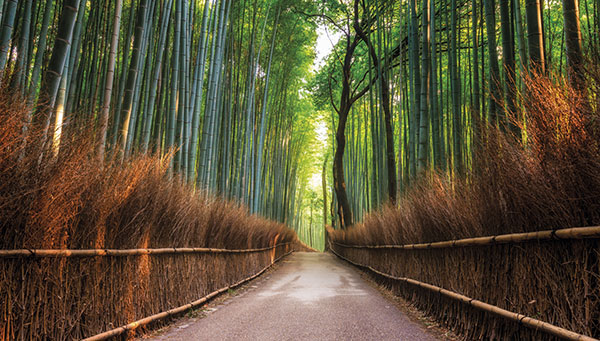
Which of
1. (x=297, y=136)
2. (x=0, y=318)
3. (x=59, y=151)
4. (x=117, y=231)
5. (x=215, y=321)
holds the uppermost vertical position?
(x=297, y=136)

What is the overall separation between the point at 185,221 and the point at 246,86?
616cm

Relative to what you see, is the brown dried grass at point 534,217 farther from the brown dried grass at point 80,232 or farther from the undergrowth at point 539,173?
the brown dried grass at point 80,232

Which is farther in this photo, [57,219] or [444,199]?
[444,199]

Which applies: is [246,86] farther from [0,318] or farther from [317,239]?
[317,239]

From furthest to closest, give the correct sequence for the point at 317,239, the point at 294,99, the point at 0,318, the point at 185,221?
the point at 317,239 → the point at 294,99 → the point at 185,221 → the point at 0,318

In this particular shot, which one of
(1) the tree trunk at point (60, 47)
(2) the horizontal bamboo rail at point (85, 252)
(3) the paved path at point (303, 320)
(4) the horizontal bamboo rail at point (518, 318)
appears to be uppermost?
(1) the tree trunk at point (60, 47)

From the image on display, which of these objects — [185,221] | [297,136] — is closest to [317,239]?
[297,136]

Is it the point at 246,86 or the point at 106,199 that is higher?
the point at 246,86

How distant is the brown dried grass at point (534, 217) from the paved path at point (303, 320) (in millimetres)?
571

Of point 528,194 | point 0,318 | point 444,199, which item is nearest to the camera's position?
point 0,318

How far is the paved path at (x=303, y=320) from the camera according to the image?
3.09 meters

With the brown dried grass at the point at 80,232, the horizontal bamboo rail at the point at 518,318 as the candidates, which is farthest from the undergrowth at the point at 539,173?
the brown dried grass at the point at 80,232

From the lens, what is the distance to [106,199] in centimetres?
258

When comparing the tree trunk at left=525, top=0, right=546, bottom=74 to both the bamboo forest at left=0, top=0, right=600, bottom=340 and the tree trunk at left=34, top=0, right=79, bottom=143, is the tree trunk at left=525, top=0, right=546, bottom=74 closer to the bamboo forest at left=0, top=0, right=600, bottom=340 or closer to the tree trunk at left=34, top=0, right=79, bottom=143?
the bamboo forest at left=0, top=0, right=600, bottom=340
